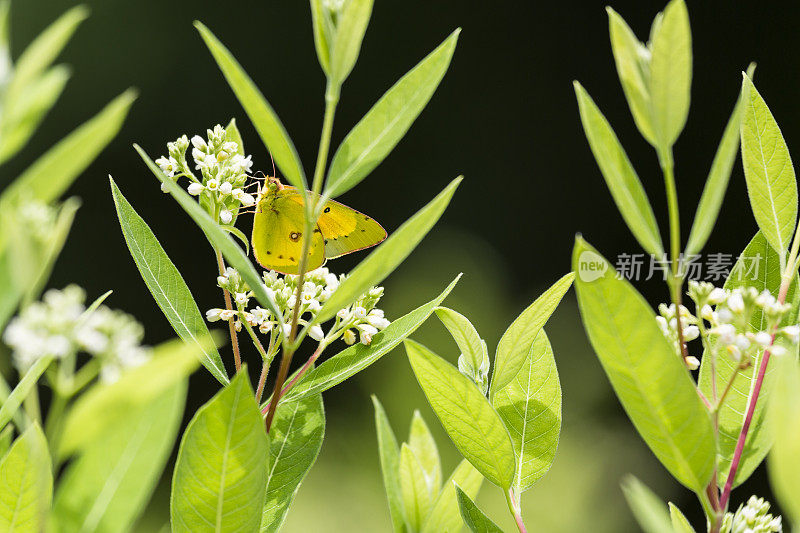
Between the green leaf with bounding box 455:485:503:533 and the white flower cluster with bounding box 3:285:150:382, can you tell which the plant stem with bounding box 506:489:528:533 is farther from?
the white flower cluster with bounding box 3:285:150:382

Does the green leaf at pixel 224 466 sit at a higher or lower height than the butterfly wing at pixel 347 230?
higher

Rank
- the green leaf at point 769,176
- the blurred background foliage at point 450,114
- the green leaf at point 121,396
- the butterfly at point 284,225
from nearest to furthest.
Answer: the green leaf at point 121,396 → the green leaf at point 769,176 → the butterfly at point 284,225 → the blurred background foliage at point 450,114

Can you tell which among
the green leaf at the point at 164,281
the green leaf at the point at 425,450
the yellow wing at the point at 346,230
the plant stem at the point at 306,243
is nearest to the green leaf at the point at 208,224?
the plant stem at the point at 306,243

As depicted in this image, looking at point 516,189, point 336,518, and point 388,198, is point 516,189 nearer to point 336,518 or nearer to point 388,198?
point 388,198

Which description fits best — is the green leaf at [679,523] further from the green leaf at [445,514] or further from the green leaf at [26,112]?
the green leaf at [26,112]

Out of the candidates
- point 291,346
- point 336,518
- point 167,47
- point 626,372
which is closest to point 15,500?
point 291,346

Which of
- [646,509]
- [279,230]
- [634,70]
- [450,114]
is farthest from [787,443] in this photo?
[450,114]
